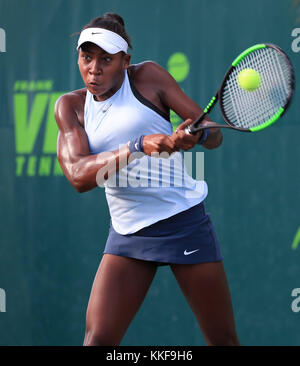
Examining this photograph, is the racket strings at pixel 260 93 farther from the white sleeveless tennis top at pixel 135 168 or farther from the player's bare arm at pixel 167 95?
the white sleeveless tennis top at pixel 135 168

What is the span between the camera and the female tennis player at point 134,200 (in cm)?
218

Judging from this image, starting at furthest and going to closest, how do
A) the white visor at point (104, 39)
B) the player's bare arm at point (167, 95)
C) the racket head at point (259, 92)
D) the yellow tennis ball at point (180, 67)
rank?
1. the yellow tennis ball at point (180, 67)
2. the player's bare arm at point (167, 95)
3. the white visor at point (104, 39)
4. the racket head at point (259, 92)

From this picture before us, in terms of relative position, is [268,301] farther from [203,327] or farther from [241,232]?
[203,327]

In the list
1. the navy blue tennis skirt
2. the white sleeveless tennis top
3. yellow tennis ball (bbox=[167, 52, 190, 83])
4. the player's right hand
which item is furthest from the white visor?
yellow tennis ball (bbox=[167, 52, 190, 83])

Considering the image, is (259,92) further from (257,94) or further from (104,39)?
(104,39)

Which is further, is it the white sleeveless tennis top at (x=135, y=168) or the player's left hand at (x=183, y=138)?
the white sleeveless tennis top at (x=135, y=168)

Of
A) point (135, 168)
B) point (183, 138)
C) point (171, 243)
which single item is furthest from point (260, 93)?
point (171, 243)

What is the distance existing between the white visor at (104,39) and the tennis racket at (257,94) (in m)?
0.40

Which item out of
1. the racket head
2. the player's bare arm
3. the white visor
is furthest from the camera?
the player's bare arm

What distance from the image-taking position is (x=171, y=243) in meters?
2.25

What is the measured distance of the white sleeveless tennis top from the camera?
220 centimetres

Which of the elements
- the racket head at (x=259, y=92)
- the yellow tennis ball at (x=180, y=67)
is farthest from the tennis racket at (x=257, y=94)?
the yellow tennis ball at (x=180, y=67)

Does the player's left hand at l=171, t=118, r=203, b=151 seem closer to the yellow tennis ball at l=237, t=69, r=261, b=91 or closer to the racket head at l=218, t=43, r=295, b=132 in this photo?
the racket head at l=218, t=43, r=295, b=132
